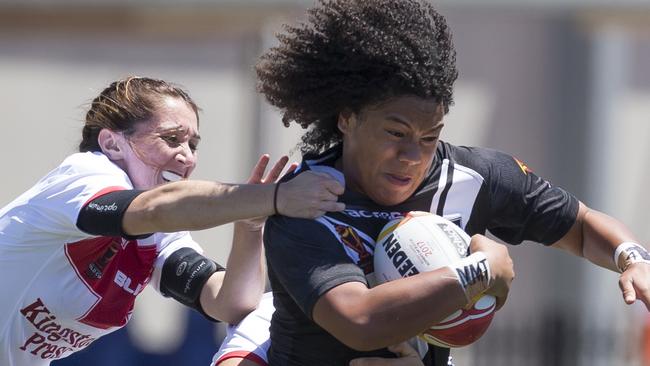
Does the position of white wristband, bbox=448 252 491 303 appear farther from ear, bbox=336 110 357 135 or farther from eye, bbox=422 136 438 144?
ear, bbox=336 110 357 135

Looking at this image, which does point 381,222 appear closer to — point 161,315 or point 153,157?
point 153,157

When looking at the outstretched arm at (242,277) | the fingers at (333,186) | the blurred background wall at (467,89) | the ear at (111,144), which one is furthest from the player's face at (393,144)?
the blurred background wall at (467,89)

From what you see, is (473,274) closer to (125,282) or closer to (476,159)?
(476,159)

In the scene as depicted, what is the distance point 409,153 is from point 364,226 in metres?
0.27

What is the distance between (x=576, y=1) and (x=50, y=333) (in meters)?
9.11

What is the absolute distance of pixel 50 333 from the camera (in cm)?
471

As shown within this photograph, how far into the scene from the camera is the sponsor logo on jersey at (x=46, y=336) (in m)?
4.63

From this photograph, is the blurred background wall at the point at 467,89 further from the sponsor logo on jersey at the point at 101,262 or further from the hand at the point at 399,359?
the hand at the point at 399,359

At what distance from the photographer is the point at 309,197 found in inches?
156

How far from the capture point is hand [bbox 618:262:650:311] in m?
4.05

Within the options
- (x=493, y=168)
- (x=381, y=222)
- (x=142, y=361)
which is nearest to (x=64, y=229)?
(x=381, y=222)

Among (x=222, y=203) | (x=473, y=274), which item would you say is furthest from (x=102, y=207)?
(x=473, y=274)

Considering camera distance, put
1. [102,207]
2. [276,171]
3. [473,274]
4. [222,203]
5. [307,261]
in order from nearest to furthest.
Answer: [473,274] → [307,261] → [222,203] → [102,207] → [276,171]

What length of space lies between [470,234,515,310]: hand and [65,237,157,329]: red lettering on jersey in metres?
1.41
